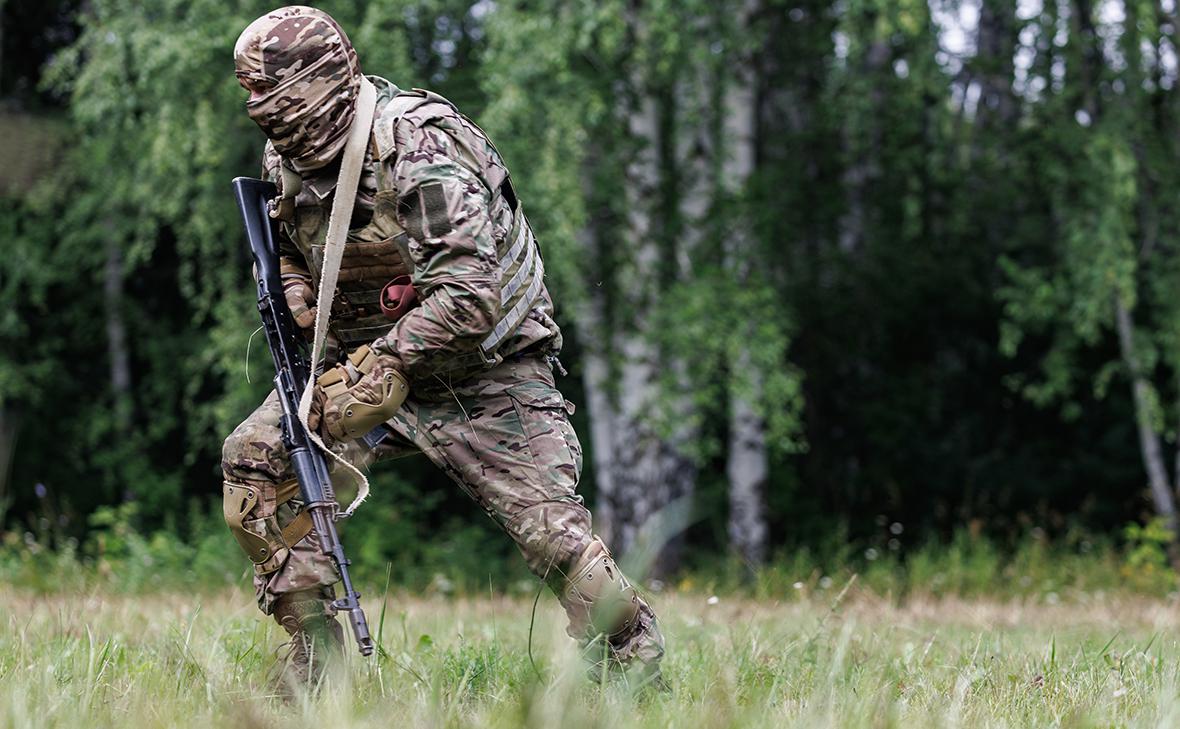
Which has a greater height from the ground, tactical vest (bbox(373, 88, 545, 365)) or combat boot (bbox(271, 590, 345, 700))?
tactical vest (bbox(373, 88, 545, 365))

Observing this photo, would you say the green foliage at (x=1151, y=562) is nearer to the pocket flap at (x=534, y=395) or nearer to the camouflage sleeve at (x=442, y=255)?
the pocket flap at (x=534, y=395)

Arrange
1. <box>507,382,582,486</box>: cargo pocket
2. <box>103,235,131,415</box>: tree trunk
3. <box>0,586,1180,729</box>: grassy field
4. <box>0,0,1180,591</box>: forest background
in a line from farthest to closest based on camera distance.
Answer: <box>103,235,131,415</box>: tree trunk, <box>0,0,1180,591</box>: forest background, <box>507,382,582,486</box>: cargo pocket, <box>0,586,1180,729</box>: grassy field

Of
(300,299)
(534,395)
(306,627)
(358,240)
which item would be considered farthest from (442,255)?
(306,627)

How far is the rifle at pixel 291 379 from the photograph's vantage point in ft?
10.7

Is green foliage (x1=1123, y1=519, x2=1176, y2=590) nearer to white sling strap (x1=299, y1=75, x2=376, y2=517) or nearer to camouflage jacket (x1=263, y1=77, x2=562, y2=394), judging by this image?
camouflage jacket (x1=263, y1=77, x2=562, y2=394)

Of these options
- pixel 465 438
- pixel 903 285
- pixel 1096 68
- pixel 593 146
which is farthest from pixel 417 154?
pixel 903 285

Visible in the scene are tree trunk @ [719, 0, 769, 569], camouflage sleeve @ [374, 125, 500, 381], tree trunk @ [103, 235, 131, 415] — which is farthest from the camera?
tree trunk @ [103, 235, 131, 415]

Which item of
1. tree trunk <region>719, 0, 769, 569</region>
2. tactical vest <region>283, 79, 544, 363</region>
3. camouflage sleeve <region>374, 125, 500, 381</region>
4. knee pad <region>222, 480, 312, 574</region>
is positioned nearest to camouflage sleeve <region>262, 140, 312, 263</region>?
tactical vest <region>283, 79, 544, 363</region>

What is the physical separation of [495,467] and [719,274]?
6.61 m

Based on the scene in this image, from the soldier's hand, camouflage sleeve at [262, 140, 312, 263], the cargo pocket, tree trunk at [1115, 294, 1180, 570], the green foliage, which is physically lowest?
the green foliage

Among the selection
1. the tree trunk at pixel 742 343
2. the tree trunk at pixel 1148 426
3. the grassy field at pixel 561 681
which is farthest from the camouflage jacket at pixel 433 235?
the tree trunk at pixel 1148 426

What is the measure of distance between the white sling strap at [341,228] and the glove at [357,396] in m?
0.03

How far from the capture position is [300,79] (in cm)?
322

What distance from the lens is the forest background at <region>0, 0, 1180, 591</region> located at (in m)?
9.62
